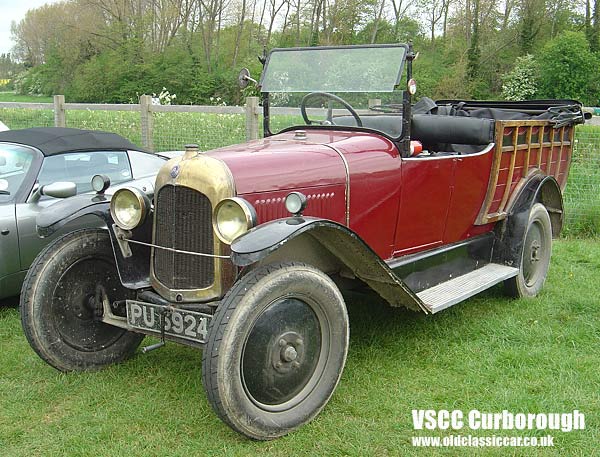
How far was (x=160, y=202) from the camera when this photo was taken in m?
3.50

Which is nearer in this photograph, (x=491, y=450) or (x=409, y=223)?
(x=491, y=450)

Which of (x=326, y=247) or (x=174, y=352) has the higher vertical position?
(x=326, y=247)

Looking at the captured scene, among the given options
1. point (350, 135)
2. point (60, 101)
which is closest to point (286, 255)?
point (350, 135)

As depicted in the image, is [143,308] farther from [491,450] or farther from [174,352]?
[491,450]

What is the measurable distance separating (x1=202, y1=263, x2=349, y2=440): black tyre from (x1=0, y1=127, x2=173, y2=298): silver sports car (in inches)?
74.0

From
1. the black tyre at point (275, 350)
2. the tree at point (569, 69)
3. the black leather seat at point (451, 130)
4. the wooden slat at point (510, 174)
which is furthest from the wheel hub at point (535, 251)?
the tree at point (569, 69)

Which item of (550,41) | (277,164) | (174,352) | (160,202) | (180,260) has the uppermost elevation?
(550,41)

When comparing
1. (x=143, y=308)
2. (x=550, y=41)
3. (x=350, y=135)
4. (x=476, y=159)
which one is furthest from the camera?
(x=550, y=41)

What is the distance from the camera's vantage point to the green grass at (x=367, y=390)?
9.99ft

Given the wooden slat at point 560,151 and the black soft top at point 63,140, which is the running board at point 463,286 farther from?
the black soft top at point 63,140

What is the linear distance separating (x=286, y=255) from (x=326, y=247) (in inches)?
9.2

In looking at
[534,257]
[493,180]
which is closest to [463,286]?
[493,180]

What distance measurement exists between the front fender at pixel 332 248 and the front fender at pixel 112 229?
35.3 inches

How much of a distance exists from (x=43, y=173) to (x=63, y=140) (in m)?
0.54
